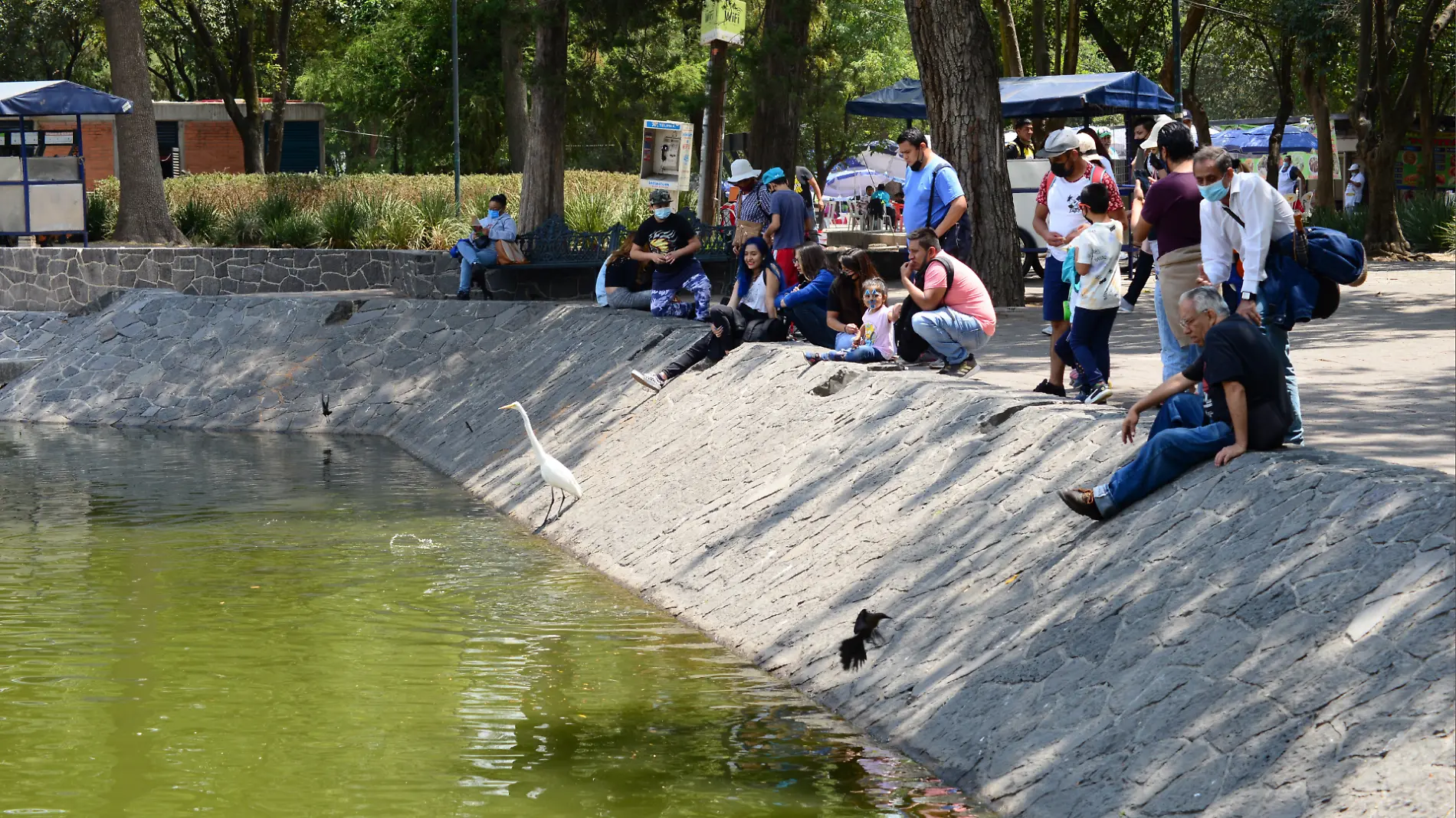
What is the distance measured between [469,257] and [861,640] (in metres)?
13.8

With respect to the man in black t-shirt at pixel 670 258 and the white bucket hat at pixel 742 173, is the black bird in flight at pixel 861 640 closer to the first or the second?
the man in black t-shirt at pixel 670 258

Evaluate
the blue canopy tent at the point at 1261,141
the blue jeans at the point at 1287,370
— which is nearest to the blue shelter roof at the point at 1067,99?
the blue jeans at the point at 1287,370

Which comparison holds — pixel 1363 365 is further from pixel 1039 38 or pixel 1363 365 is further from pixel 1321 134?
pixel 1321 134

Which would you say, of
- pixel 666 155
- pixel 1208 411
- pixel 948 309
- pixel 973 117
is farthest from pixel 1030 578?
pixel 666 155

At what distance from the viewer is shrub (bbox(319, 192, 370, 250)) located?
2517 cm

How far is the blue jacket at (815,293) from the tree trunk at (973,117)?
4.73 meters

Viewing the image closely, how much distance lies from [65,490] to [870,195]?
3126 cm

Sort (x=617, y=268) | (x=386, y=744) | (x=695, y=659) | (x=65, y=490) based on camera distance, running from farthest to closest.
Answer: (x=617, y=268) < (x=65, y=490) < (x=695, y=659) < (x=386, y=744)

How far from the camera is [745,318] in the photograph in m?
14.9

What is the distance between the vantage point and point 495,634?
10.1 m

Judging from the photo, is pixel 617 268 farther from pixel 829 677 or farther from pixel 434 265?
pixel 829 677

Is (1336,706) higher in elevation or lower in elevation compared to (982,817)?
higher

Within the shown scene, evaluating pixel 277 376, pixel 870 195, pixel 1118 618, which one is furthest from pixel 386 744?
pixel 870 195

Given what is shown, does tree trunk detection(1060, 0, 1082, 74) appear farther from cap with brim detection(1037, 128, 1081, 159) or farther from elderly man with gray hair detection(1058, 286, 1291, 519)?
elderly man with gray hair detection(1058, 286, 1291, 519)
